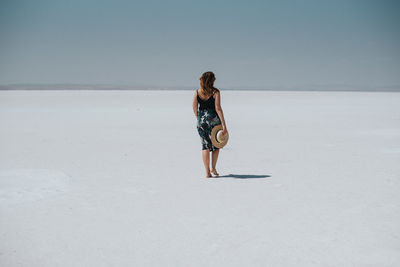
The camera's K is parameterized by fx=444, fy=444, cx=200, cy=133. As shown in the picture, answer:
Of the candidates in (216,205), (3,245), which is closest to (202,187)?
(216,205)

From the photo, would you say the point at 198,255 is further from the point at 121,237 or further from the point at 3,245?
the point at 3,245

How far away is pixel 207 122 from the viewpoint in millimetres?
7164

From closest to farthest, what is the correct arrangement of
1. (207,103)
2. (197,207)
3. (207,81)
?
(197,207) → (207,81) → (207,103)

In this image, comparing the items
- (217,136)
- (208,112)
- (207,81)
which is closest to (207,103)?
(208,112)

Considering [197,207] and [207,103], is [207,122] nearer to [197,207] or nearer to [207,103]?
[207,103]

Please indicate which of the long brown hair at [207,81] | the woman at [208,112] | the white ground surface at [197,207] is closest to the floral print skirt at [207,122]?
the woman at [208,112]

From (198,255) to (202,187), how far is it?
2.67 metres

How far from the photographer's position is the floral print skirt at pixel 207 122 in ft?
23.5

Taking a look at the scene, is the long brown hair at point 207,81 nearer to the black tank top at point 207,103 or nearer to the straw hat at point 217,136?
the black tank top at point 207,103

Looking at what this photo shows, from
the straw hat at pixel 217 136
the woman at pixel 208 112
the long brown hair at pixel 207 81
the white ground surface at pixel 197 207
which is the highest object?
the long brown hair at pixel 207 81

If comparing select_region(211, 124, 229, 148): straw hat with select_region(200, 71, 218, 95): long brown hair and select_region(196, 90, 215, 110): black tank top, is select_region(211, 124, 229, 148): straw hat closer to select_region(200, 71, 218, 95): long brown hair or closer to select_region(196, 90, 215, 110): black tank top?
select_region(196, 90, 215, 110): black tank top

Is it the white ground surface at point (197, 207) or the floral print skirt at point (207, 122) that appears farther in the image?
the floral print skirt at point (207, 122)

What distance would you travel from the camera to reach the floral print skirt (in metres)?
7.16

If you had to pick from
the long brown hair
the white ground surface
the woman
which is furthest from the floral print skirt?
the white ground surface
